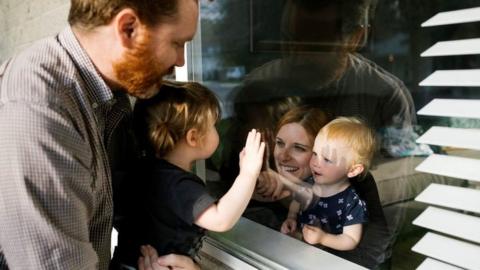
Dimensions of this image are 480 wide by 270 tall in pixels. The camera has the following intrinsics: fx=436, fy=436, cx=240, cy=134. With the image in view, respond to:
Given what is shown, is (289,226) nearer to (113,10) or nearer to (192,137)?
(192,137)

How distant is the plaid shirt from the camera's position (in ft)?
3.01

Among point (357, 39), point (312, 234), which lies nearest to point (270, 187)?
point (312, 234)

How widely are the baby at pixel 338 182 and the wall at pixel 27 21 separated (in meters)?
1.70

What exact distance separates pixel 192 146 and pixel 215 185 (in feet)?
1.43

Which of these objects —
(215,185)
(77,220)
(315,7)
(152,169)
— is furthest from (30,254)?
(315,7)

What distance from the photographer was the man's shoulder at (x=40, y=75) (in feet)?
3.14

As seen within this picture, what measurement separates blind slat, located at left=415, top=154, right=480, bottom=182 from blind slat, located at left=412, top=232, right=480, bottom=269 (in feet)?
0.47

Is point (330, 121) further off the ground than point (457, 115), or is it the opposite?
point (457, 115)

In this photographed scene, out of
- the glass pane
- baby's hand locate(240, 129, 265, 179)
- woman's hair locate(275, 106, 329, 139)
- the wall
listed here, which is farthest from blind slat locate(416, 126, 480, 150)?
the wall

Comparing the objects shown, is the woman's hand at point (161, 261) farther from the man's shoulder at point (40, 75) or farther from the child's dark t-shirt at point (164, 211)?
the man's shoulder at point (40, 75)

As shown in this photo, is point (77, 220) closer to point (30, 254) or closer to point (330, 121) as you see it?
point (30, 254)

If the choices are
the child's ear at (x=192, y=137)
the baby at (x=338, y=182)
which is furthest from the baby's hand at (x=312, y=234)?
the child's ear at (x=192, y=137)

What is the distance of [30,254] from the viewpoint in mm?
947

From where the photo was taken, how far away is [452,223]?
2.94 feet
